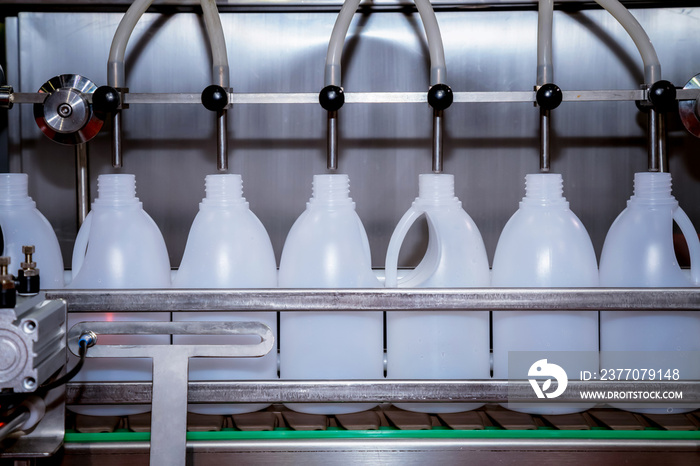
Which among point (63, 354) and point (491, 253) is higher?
point (491, 253)

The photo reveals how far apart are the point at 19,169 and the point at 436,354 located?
771 millimetres

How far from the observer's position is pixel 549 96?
77cm

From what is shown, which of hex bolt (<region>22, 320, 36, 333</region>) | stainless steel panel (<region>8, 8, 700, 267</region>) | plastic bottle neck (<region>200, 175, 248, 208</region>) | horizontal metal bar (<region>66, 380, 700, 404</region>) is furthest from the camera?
stainless steel panel (<region>8, 8, 700, 267</region>)

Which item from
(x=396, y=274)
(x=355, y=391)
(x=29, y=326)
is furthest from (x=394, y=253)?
(x=29, y=326)

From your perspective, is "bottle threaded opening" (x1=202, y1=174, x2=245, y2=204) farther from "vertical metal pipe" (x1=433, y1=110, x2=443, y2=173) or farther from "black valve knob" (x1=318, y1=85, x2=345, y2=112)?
"vertical metal pipe" (x1=433, y1=110, x2=443, y2=173)

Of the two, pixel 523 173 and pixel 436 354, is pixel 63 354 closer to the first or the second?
pixel 436 354

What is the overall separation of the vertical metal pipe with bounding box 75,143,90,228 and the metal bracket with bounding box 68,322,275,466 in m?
0.36

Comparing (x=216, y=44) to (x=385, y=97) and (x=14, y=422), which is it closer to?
(x=385, y=97)

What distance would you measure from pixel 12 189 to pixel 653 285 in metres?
0.79

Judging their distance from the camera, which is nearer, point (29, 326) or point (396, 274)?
point (29, 326)

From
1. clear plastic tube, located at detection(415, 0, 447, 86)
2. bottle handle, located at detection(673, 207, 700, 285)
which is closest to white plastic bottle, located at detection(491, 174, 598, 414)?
bottle handle, located at detection(673, 207, 700, 285)

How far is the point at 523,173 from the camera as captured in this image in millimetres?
983

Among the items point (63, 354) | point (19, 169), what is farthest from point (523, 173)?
point (19, 169)

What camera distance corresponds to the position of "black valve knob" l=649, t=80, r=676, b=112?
757 mm
